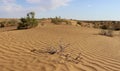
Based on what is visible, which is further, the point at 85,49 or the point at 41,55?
the point at 85,49

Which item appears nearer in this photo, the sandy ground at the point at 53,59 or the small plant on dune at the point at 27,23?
the sandy ground at the point at 53,59

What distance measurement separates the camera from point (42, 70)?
16.9 ft

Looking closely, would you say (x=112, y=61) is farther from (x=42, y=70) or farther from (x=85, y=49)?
(x=42, y=70)

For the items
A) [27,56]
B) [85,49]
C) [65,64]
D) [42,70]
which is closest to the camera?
[42,70]

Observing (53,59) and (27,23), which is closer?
(53,59)

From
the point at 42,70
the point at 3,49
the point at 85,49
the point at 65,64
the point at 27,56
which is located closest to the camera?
the point at 42,70

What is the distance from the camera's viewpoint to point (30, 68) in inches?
205

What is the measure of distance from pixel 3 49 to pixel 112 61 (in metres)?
3.26

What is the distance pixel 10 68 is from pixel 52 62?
3.49ft

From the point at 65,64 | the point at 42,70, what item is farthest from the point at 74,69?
the point at 42,70

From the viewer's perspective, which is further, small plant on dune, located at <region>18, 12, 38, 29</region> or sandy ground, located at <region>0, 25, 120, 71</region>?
small plant on dune, located at <region>18, 12, 38, 29</region>

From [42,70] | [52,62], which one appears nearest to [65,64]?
[52,62]

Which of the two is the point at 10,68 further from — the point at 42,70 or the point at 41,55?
the point at 41,55

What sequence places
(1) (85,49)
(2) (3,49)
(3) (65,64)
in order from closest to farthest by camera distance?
(3) (65,64) → (2) (3,49) → (1) (85,49)
